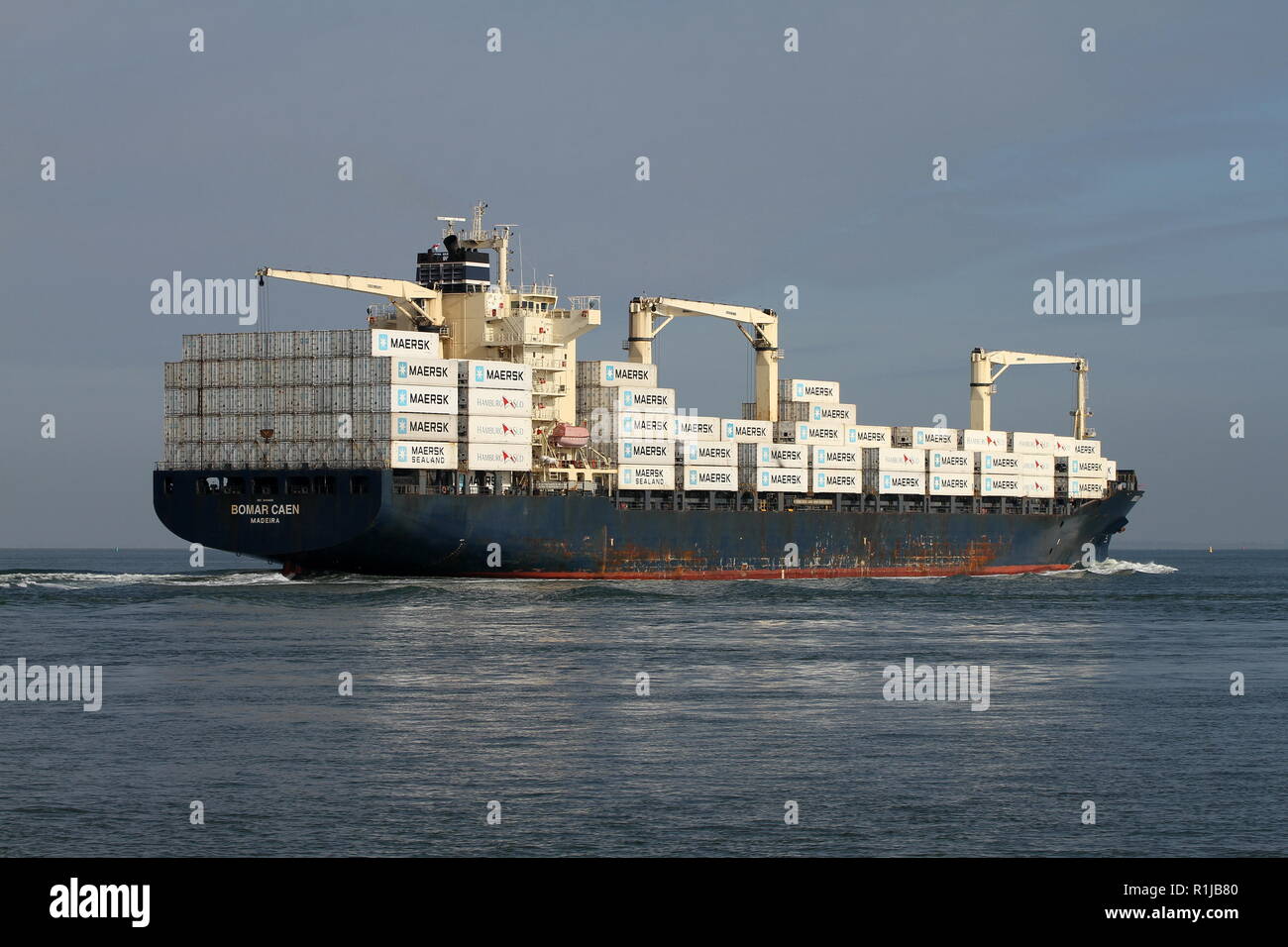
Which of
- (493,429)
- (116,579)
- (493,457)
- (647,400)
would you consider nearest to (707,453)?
(647,400)

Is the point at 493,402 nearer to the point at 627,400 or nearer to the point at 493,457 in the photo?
the point at 493,457

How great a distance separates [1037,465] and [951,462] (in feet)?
36.8

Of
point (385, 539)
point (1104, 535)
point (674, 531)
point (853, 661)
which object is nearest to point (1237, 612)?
point (674, 531)

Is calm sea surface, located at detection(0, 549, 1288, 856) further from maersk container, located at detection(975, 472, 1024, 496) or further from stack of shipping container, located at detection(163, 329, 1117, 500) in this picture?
maersk container, located at detection(975, 472, 1024, 496)

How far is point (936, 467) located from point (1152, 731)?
7496cm

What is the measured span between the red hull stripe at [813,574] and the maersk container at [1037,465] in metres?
6.91

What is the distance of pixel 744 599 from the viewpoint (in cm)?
7788

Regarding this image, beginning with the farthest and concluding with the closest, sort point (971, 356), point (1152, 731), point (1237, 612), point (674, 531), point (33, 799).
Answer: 1. point (971, 356)
2. point (674, 531)
3. point (1237, 612)
4. point (1152, 731)
5. point (33, 799)

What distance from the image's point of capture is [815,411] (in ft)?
344

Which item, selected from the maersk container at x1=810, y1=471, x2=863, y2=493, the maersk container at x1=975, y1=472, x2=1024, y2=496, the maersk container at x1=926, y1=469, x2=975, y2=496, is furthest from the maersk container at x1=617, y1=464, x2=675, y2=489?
the maersk container at x1=975, y1=472, x2=1024, y2=496

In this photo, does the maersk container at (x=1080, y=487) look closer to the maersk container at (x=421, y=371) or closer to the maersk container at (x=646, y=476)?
the maersk container at (x=646, y=476)

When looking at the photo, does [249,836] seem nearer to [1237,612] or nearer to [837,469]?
[1237,612]

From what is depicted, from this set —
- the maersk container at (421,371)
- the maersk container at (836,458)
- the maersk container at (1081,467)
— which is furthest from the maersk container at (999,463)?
the maersk container at (421,371)

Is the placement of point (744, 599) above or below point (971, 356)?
below
